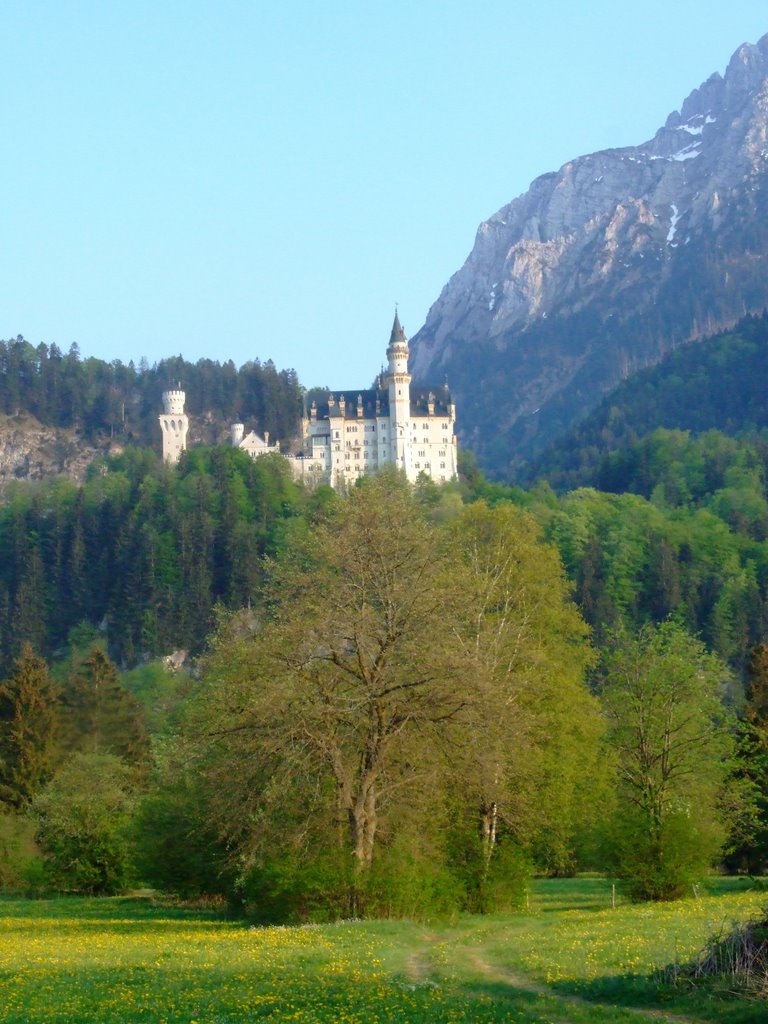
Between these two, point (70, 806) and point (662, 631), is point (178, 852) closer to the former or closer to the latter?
point (70, 806)

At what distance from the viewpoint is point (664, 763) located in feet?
153

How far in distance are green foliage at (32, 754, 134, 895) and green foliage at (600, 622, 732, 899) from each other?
19.5 m

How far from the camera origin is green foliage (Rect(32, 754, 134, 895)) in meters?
55.4

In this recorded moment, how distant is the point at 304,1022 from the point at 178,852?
26955mm

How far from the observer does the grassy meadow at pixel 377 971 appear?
21.3 metres

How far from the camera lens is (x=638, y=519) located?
180500 millimetres

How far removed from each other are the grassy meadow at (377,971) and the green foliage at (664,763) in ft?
9.85

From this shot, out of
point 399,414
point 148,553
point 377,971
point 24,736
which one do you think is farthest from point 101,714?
point 399,414

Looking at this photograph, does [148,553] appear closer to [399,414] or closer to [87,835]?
[399,414]

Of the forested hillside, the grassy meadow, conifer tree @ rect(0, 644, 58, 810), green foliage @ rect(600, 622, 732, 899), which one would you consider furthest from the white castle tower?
the grassy meadow

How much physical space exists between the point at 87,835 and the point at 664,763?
23394 mm

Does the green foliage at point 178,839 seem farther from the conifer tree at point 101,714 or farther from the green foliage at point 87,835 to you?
the conifer tree at point 101,714

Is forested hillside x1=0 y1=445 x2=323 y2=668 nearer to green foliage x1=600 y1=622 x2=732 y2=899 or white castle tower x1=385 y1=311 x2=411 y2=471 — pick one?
white castle tower x1=385 y1=311 x2=411 y2=471

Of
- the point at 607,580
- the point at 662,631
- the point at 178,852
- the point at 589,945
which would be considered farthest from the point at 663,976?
the point at 607,580
